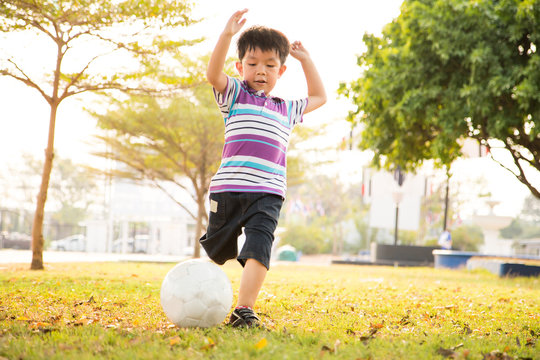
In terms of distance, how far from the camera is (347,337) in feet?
10.4

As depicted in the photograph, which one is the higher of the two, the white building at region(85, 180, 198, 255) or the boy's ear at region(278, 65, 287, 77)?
the boy's ear at region(278, 65, 287, 77)

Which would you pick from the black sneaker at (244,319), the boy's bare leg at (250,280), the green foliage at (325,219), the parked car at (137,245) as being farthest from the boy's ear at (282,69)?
the parked car at (137,245)

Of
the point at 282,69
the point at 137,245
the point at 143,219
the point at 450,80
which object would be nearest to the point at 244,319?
the point at 282,69

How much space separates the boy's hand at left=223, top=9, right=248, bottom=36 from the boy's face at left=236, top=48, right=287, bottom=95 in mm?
197

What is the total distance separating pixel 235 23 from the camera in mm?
3438

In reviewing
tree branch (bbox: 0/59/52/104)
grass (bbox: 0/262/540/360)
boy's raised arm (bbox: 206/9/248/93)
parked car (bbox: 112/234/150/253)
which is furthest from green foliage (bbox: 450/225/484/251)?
boy's raised arm (bbox: 206/9/248/93)

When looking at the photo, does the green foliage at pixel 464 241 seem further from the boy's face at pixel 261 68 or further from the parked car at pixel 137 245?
the boy's face at pixel 261 68

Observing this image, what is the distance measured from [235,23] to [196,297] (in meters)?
1.71

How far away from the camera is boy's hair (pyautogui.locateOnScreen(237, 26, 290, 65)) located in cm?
357

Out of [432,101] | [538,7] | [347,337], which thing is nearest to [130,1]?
[432,101]

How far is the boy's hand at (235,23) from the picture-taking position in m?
3.41

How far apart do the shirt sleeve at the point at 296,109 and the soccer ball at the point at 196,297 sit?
4.03ft

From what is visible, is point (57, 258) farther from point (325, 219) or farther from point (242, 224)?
point (325, 219)

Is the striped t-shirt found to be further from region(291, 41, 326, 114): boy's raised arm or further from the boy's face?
region(291, 41, 326, 114): boy's raised arm
